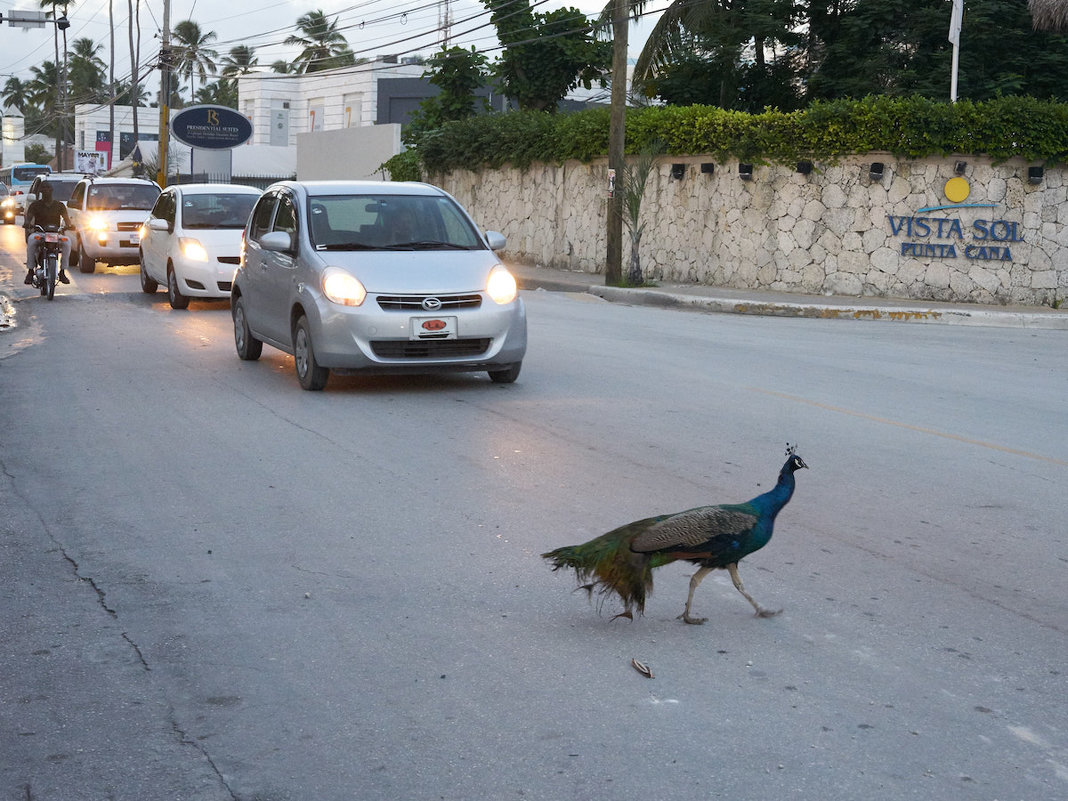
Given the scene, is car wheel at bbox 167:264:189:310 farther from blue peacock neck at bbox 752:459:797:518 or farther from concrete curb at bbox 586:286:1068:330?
blue peacock neck at bbox 752:459:797:518

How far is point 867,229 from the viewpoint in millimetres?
22828

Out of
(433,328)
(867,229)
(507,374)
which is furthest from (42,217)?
(867,229)

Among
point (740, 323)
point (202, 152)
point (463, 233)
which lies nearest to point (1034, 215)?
point (740, 323)

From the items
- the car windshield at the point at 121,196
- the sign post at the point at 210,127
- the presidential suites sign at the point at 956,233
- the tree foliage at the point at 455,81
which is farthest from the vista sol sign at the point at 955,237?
the sign post at the point at 210,127

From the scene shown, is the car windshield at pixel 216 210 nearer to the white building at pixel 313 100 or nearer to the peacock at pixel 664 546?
the peacock at pixel 664 546

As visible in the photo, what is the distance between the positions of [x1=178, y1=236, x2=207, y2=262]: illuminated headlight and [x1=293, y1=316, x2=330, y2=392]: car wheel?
783cm

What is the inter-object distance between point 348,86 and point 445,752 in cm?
6849

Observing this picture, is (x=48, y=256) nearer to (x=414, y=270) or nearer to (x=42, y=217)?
(x=42, y=217)

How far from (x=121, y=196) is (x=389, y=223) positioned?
17.2 meters

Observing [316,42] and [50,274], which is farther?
[316,42]

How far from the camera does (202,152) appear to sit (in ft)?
143

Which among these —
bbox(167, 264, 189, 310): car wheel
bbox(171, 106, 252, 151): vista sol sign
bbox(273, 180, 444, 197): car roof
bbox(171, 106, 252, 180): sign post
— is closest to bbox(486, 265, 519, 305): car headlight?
bbox(273, 180, 444, 197): car roof

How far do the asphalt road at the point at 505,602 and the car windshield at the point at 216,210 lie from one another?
885 centimetres

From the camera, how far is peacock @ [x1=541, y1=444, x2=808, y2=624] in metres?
4.89
